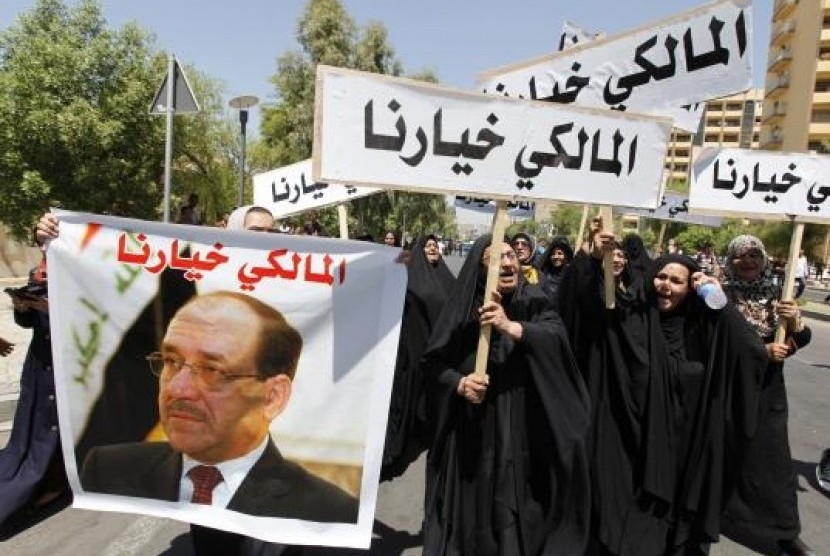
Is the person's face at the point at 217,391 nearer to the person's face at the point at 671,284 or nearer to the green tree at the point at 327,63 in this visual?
the person's face at the point at 671,284

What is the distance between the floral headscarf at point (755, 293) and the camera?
3699 millimetres

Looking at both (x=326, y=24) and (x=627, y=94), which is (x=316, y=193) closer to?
(x=627, y=94)

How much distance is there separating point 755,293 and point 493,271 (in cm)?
206

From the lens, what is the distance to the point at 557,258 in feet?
20.9

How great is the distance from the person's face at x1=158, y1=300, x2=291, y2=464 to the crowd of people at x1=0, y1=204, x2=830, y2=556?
0.45 metres

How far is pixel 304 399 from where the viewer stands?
2535mm

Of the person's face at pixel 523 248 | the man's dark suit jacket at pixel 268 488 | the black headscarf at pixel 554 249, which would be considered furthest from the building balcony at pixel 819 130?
the man's dark suit jacket at pixel 268 488

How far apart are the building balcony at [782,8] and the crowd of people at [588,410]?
192 feet

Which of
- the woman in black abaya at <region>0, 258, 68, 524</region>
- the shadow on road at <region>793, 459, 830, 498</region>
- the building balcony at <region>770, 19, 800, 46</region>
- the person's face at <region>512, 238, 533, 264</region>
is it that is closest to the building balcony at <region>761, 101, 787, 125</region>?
the building balcony at <region>770, 19, 800, 46</region>

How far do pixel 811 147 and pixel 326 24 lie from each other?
42.8 metres

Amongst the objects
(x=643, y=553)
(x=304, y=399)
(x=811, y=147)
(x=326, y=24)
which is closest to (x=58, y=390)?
(x=304, y=399)

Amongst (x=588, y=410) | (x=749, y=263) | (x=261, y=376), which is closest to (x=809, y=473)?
(x=749, y=263)

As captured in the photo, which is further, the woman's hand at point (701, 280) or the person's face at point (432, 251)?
the person's face at point (432, 251)

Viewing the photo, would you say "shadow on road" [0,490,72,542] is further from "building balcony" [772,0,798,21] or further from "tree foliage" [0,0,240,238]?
"building balcony" [772,0,798,21]
